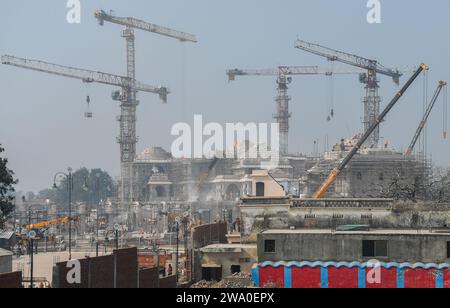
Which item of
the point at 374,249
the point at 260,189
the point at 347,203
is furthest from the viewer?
the point at 260,189

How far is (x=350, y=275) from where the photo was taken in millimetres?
29297

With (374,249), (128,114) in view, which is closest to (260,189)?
(374,249)

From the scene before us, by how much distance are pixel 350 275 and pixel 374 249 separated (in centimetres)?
148

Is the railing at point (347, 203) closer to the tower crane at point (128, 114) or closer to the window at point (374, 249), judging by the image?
the window at point (374, 249)

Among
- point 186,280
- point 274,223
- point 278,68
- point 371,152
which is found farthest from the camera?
point 278,68

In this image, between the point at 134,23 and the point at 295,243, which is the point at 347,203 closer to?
the point at 295,243

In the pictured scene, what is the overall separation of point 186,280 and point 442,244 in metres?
10.2

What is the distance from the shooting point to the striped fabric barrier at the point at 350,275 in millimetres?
28859

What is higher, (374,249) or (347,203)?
(347,203)

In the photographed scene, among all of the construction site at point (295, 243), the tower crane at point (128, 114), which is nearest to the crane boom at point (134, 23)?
the tower crane at point (128, 114)

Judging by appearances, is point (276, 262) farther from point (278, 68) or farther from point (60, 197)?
point (60, 197)

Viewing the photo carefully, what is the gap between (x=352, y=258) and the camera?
30.0 meters
